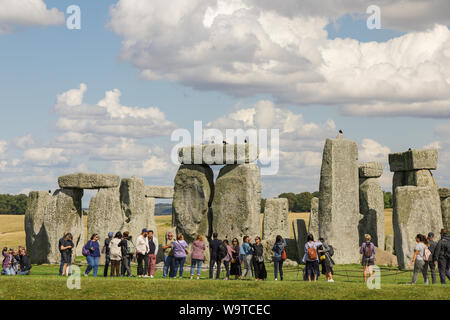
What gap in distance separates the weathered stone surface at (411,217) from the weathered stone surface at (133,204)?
1179cm

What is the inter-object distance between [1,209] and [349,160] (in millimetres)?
85840

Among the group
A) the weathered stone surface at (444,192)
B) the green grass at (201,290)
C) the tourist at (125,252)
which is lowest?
the green grass at (201,290)

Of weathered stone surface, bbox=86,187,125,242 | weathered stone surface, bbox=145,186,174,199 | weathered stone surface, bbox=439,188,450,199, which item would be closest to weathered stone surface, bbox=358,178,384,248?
weathered stone surface, bbox=439,188,450,199

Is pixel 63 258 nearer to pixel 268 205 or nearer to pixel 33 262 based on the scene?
pixel 33 262

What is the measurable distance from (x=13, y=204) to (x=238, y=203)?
86.7 m

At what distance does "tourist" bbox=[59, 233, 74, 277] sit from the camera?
22.7 metres

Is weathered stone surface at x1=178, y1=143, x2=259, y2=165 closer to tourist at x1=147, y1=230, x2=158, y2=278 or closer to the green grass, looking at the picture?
tourist at x1=147, y1=230, x2=158, y2=278

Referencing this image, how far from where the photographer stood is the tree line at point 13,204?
10744cm

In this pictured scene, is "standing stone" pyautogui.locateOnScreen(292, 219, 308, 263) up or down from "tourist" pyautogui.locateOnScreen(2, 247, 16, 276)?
up

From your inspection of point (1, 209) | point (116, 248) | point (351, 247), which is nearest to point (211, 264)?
point (116, 248)

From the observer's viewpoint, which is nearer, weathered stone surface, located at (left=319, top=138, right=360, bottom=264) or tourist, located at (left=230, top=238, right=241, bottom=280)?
tourist, located at (left=230, top=238, right=241, bottom=280)

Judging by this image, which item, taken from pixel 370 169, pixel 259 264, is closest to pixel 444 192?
pixel 370 169

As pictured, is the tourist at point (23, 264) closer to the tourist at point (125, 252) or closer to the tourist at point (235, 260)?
the tourist at point (125, 252)

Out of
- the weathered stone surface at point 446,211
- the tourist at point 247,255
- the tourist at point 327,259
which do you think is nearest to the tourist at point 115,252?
the tourist at point 247,255
